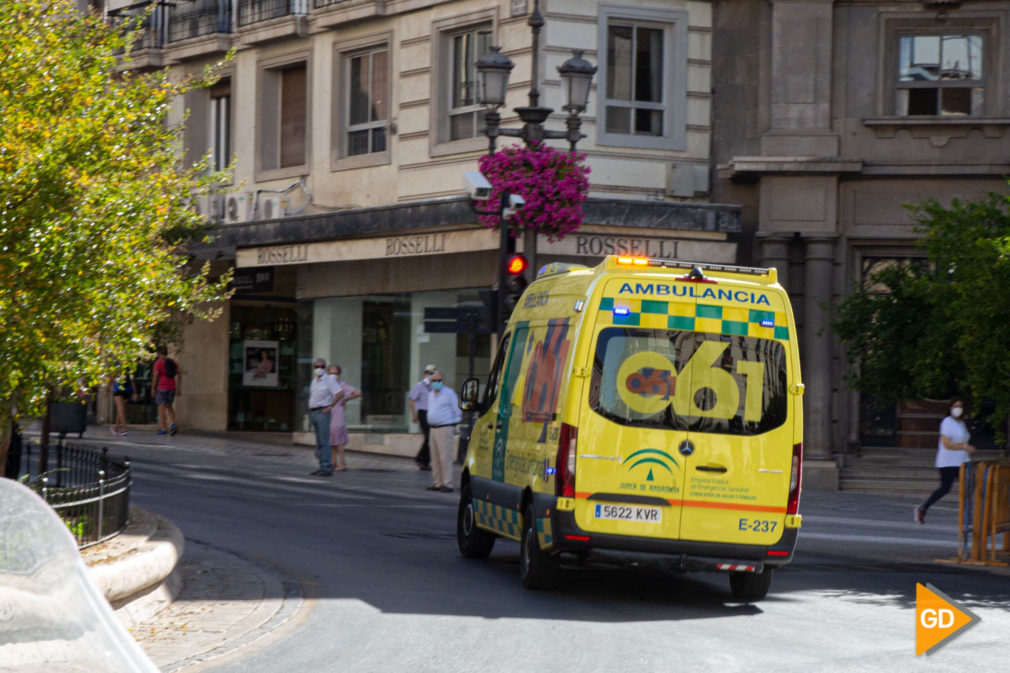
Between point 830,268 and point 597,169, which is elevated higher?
point 597,169

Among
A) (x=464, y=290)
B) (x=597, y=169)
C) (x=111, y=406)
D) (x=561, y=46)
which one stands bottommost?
(x=111, y=406)

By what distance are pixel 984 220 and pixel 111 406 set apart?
2579 centimetres

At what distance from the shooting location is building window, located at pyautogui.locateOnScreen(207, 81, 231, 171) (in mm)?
32781

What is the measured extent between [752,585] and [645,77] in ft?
51.5

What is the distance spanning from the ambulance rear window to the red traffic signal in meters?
8.55

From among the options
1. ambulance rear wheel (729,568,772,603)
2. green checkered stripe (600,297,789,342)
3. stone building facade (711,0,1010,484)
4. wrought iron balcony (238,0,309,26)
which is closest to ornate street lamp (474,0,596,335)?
stone building facade (711,0,1010,484)

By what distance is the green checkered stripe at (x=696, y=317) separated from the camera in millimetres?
10781

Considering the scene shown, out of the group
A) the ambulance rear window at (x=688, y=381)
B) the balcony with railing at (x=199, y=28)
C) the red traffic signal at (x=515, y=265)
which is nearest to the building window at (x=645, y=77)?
the red traffic signal at (x=515, y=265)

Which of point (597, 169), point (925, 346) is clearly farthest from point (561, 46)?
point (925, 346)

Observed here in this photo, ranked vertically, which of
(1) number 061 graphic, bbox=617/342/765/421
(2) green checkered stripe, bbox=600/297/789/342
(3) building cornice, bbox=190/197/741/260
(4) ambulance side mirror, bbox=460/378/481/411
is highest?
(3) building cornice, bbox=190/197/741/260

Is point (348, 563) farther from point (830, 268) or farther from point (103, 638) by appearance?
point (830, 268)

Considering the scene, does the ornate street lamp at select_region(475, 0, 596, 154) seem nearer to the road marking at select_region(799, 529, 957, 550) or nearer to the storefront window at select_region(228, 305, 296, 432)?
the road marking at select_region(799, 529, 957, 550)

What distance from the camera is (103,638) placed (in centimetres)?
333

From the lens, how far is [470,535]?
13.1 meters
